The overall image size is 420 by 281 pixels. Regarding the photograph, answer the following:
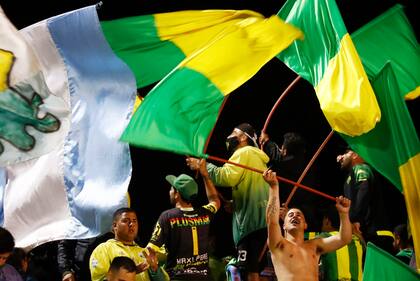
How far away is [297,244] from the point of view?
943cm

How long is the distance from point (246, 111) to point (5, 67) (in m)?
4.06

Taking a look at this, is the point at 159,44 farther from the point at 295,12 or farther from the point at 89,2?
the point at 89,2

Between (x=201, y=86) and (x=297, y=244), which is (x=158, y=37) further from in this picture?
(x=297, y=244)

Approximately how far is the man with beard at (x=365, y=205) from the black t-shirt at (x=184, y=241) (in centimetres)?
138

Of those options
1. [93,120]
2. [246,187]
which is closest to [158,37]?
[93,120]

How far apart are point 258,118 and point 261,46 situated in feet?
12.4

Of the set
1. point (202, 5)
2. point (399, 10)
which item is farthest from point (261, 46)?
point (202, 5)

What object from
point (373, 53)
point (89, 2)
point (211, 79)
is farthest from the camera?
point (89, 2)

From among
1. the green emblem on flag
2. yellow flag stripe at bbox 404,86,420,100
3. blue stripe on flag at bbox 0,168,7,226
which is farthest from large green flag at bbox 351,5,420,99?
blue stripe on flag at bbox 0,168,7,226

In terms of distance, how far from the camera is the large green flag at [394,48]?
10.1 m

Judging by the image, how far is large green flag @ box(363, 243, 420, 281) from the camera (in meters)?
8.36

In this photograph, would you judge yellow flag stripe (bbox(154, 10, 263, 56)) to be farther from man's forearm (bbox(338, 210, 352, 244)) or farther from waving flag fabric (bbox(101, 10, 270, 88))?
man's forearm (bbox(338, 210, 352, 244))

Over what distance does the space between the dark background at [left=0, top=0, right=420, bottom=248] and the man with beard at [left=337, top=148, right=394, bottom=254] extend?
174cm

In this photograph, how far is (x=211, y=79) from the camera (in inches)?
351
